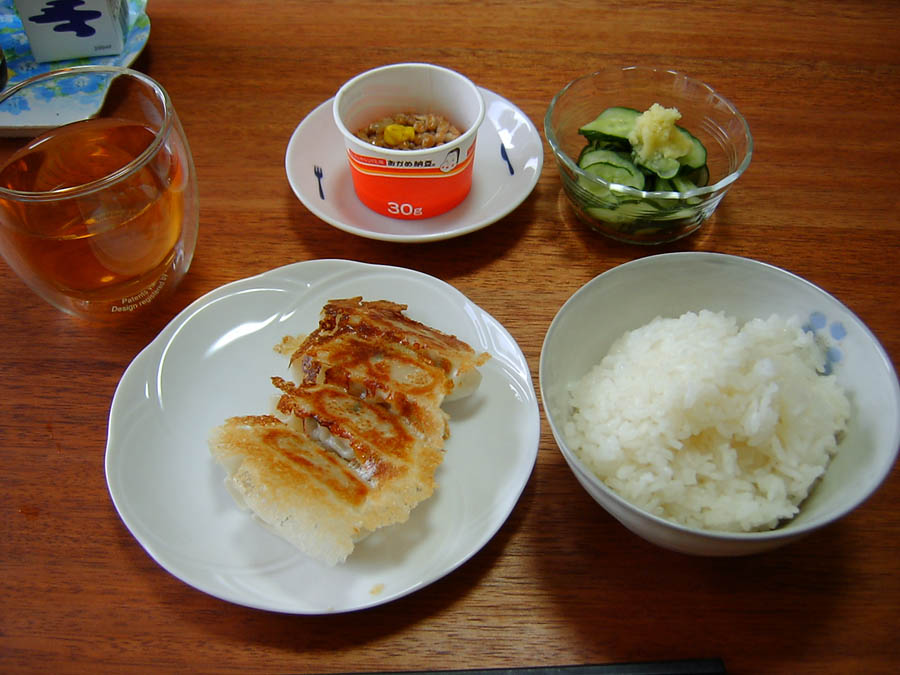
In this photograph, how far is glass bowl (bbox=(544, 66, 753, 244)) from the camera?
4.54 ft

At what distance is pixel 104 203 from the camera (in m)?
1.19

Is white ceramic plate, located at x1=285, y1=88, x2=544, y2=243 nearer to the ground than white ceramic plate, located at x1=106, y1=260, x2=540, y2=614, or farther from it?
farther from it

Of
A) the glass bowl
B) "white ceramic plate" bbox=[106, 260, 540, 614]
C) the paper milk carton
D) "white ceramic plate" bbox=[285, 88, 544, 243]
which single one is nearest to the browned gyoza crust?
"white ceramic plate" bbox=[106, 260, 540, 614]

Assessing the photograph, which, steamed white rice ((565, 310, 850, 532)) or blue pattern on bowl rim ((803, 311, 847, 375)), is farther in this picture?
blue pattern on bowl rim ((803, 311, 847, 375))

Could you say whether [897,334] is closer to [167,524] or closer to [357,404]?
[357,404]

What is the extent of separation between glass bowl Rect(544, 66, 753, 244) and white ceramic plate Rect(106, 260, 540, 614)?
1.20ft

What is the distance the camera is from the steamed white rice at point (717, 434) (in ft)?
3.23

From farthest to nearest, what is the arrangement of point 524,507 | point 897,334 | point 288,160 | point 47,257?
point 288,160
point 897,334
point 47,257
point 524,507

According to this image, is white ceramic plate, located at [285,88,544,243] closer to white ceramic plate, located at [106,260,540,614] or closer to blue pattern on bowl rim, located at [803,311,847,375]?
white ceramic plate, located at [106,260,540,614]

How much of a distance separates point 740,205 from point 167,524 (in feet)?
4.37

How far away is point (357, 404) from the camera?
3.63ft

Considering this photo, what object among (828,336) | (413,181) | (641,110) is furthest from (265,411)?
(641,110)

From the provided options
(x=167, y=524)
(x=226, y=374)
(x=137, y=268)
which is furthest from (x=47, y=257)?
(x=167, y=524)

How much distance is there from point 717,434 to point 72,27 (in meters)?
1.76
